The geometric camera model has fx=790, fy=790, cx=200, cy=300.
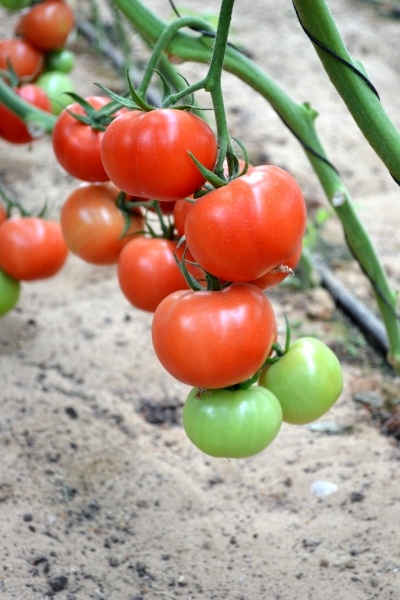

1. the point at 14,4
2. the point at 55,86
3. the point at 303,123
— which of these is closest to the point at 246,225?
the point at 303,123

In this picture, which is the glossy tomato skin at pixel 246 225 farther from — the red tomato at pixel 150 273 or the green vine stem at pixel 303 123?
the green vine stem at pixel 303 123

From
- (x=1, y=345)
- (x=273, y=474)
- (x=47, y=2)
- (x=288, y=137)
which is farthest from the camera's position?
(x=288, y=137)

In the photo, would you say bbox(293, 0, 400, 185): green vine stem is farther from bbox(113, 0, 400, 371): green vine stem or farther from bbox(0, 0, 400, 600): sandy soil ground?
bbox(0, 0, 400, 600): sandy soil ground

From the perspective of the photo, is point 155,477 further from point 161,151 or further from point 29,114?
point 161,151

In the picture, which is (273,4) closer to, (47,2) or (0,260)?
(47,2)

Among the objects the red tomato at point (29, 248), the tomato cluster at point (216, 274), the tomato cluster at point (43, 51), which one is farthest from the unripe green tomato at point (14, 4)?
the tomato cluster at point (216, 274)

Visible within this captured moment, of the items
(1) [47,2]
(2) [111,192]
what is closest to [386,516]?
(2) [111,192]
